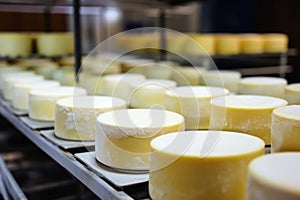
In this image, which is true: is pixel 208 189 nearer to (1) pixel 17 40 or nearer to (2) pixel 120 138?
(2) pixel 120 138

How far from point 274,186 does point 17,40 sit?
2.17m

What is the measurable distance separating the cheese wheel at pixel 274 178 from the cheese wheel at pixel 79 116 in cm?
60

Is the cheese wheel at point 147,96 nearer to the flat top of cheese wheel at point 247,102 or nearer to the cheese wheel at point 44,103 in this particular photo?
the cheese wheel at point 44,103

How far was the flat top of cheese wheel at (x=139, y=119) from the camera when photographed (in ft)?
2.99

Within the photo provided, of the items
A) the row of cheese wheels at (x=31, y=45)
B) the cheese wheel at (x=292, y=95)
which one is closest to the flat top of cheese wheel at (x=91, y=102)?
the cheese wheel at (x=292, y=95)

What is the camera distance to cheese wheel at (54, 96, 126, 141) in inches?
44.1

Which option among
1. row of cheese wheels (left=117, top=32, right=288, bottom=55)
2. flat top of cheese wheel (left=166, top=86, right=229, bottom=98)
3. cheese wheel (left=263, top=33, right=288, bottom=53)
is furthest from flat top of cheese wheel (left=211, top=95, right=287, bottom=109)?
cheese wheel (left=263, top=33, right=288, bottom=53)

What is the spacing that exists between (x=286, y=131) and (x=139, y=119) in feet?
1.21

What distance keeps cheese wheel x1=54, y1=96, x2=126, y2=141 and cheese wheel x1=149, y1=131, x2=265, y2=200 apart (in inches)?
16.3

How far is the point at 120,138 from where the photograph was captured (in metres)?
0.89

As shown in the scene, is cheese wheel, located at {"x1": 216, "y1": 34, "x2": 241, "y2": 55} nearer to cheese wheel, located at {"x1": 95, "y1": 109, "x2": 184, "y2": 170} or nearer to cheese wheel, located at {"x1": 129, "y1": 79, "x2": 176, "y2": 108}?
cheese wheel, located at {"x1": 129, "y1": 79, "x2": 176, "y2": 108}

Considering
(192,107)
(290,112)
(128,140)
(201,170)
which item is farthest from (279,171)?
(192,107)

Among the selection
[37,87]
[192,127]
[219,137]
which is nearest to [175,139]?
[219,137]

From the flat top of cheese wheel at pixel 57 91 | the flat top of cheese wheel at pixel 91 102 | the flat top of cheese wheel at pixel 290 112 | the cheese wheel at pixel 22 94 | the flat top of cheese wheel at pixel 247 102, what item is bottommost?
the cheese wheel at pixel 22 94
